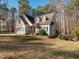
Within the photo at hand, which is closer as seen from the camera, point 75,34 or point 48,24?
point 75,34

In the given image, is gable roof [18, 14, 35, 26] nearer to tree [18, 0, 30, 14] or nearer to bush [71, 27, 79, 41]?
bush [71, 27, 79, 41]

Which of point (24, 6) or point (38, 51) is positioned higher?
point (24, 6)

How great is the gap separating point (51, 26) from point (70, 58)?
31.6 metres

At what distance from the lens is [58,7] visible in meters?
36.4

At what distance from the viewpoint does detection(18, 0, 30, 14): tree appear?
232ft

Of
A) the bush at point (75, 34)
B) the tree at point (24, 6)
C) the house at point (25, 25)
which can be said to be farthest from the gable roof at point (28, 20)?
the tree at point (24, 6)

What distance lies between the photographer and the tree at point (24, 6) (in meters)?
70.7

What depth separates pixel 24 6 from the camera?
72.6m

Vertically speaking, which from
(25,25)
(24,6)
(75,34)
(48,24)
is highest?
(24,6)

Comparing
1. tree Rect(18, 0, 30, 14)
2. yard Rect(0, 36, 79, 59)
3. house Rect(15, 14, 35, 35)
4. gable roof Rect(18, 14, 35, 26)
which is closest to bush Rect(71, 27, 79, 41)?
yard Rect(0, 36, 79, 59)

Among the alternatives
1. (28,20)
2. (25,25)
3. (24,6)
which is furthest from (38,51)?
(24,6)

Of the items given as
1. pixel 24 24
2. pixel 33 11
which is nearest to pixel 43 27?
pixel 24 24

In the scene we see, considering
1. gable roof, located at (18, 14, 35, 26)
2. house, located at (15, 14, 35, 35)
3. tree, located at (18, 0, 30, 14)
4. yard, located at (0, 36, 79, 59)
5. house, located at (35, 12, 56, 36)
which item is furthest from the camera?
tree, located at (18, 0, 30, 14)

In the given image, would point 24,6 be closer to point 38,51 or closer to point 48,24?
point 48,24
